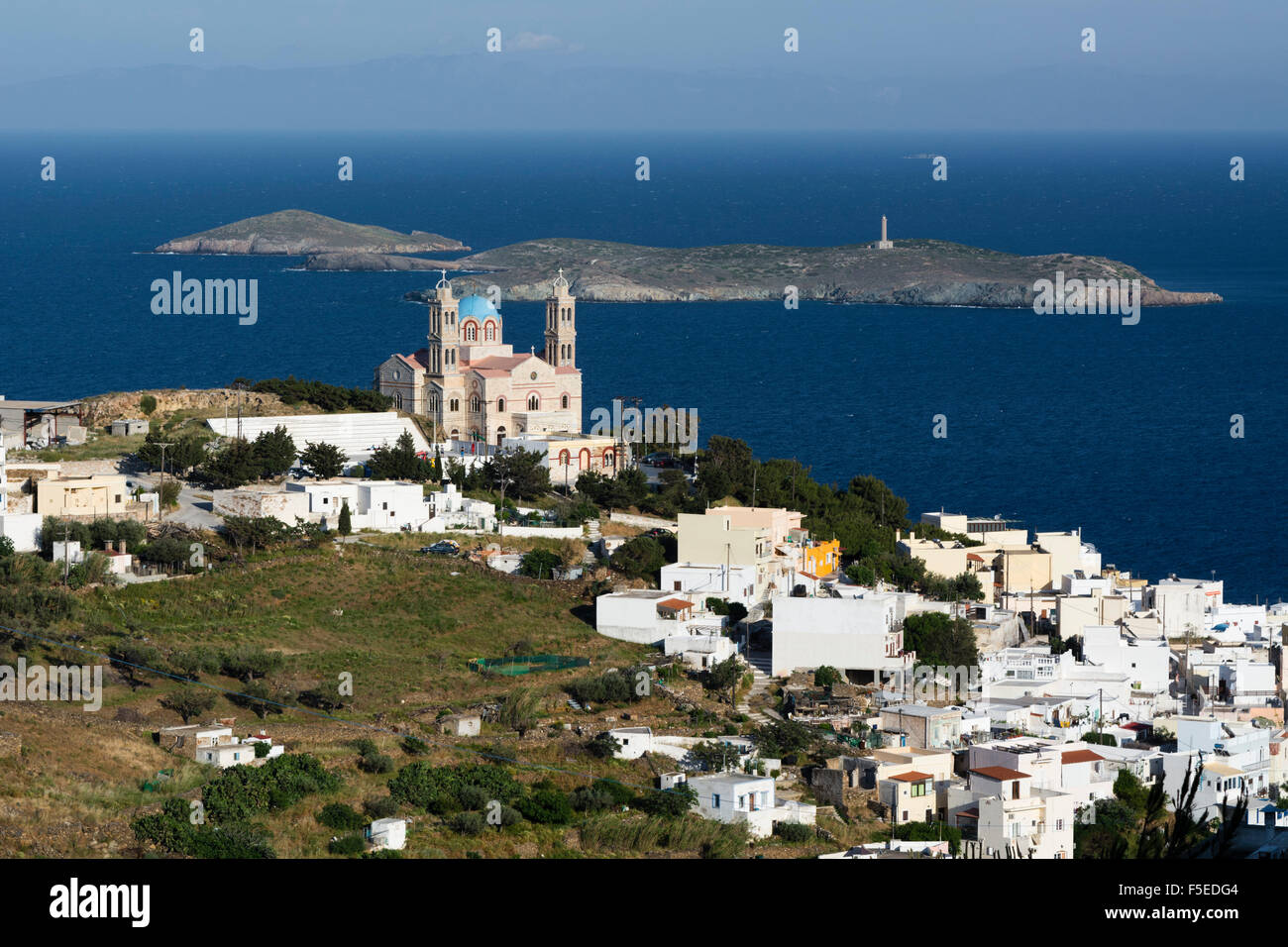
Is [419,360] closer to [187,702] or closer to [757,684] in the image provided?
[757,684]

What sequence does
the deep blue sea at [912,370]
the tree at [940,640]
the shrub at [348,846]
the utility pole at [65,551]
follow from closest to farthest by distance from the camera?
the shrub at [348,846], the utility pole at [65,551], the tree at [940,640], the deep blue sea at [912,370]

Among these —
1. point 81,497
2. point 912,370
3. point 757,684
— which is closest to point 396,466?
point 81,497

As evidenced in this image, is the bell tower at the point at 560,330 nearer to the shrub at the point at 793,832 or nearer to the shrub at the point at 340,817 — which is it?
the shrub at the point at 793,832

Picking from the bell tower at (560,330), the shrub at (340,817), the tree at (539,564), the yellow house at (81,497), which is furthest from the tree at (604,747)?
the bell tower at (560,330)

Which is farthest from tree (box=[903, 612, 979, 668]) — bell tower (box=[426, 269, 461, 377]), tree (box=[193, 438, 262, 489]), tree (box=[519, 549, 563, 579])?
bell tower (box=[426, 269, 461, 377])
